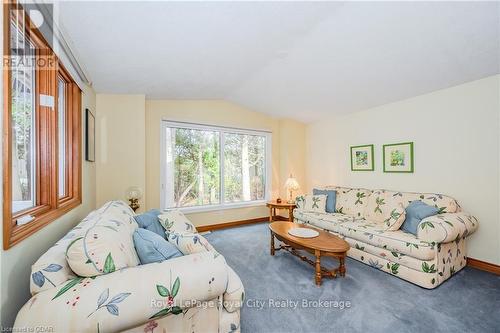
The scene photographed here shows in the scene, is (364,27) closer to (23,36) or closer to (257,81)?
(257,81)

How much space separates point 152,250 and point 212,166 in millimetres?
3008

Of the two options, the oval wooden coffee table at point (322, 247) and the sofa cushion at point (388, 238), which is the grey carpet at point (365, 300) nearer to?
the oval wooden coffee table at point (322, 247)

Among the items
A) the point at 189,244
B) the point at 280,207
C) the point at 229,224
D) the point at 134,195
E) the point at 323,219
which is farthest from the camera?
the point at 229,224

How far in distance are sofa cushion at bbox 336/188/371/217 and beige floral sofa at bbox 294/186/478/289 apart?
0.02 m

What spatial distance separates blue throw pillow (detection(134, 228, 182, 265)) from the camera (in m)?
1.30

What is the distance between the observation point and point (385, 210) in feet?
9.81

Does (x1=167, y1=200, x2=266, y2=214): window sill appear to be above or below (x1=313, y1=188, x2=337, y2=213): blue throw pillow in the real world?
below

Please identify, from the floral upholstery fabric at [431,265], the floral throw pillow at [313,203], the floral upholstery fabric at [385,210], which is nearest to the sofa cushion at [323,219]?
the floral throw pillow at [313,203]

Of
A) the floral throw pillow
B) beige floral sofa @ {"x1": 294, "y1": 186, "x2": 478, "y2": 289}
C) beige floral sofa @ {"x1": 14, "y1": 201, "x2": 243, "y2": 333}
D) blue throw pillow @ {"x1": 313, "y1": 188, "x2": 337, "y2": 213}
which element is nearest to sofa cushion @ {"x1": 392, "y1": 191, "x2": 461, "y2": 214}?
beige floral sofa @ {"x1": 294, "y1": 186, "x2": 478, "y2": 289}

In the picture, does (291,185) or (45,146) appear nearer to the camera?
(45,146)

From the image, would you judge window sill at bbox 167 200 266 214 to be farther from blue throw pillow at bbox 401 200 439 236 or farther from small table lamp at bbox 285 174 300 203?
blue throw pillow at bbox 401 200 439 236

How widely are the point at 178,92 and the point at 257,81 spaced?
1.29 m

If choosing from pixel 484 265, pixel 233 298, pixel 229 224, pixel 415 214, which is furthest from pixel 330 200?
pixel 233 298

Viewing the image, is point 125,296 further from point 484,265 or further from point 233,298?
point 484,265
